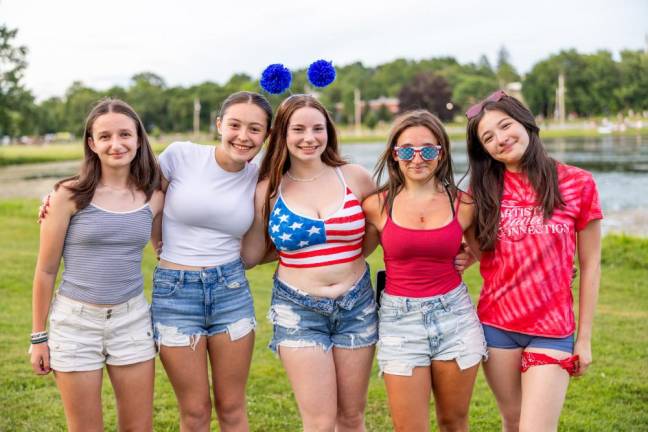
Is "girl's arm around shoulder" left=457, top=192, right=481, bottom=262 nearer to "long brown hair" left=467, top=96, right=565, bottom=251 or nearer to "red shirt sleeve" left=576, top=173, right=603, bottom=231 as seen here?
"long brown hair" left=467, top=96, right=565, bottom=251

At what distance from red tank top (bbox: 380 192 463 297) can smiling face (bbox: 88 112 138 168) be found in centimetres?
134

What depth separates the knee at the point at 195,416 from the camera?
11.6ft

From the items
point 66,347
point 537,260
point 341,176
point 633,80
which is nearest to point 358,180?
point 341,176

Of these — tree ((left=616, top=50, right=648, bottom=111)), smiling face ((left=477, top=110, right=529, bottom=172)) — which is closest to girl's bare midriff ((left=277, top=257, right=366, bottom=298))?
smiling face ((left=477, top=110, right=529, bottom=172))

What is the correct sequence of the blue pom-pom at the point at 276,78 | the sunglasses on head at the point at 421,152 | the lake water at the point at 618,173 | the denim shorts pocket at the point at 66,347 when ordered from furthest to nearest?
the lake water at the point at 618,173, the blue pom-pom at the point at 276,78, the sunglasses on head at the point at 421,152, the denim shorts pocket at the point at 66,347

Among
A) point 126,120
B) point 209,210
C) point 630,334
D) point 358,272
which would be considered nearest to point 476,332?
point 358,272

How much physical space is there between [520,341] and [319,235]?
1.09 metres

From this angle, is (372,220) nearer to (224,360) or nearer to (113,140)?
(224,360)

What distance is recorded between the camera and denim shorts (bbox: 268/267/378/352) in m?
3.39

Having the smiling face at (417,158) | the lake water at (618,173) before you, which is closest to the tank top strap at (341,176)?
the smiling face at (417,158)

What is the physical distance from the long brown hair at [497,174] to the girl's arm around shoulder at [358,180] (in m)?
0.53

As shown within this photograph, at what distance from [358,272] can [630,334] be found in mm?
4680

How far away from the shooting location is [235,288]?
3516 mm

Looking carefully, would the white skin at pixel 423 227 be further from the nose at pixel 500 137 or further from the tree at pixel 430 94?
the tree at pixel 430 94
